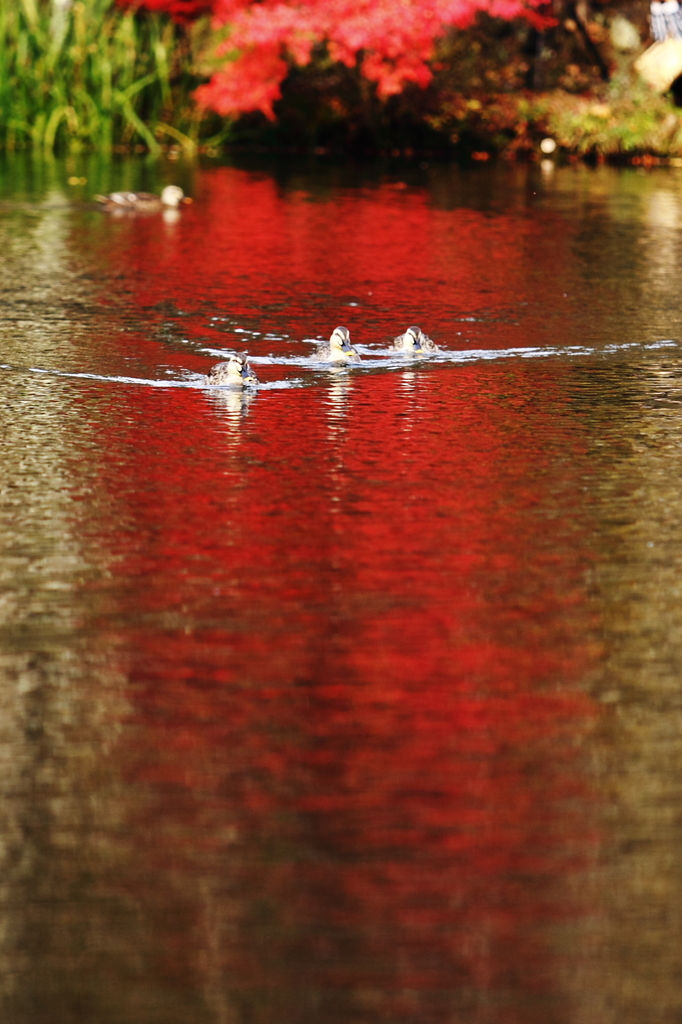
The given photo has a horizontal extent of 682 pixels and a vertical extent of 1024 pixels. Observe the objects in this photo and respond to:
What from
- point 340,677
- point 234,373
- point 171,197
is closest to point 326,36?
point 171,197

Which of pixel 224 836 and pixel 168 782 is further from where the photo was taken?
pixel 168 782

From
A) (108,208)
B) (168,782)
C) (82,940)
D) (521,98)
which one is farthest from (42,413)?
(521,98)

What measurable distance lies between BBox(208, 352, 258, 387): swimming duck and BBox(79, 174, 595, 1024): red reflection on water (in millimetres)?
694

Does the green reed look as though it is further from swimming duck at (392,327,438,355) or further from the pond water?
swimming duck at (392,327,438,355)

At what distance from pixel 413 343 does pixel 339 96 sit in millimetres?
22171

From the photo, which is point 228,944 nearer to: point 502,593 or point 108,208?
point 502,593

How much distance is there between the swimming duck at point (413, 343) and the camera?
13766 mm

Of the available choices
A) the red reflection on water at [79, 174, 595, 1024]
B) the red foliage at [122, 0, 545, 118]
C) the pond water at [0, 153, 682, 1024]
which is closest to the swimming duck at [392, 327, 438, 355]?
the pond water at [0, 153, 682, 1024]

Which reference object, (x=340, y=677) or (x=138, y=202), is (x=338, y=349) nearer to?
(x=340, y=677)

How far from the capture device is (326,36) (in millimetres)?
33688

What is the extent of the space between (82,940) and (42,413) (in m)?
7.04

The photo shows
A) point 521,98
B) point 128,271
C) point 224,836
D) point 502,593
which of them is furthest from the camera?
point 521,98

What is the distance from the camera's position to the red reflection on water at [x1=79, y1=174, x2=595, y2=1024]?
490cm

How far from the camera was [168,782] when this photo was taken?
5875 mm
